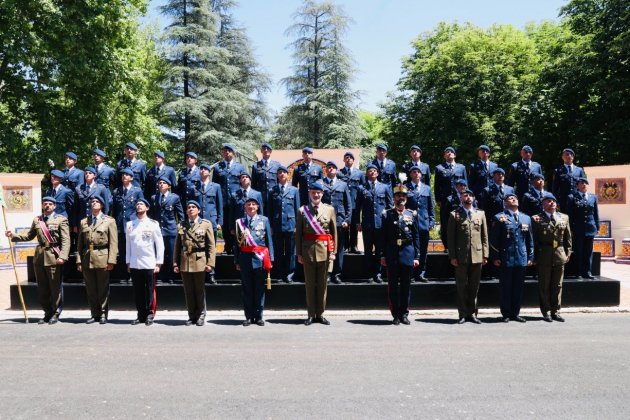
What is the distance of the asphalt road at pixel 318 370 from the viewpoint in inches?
205

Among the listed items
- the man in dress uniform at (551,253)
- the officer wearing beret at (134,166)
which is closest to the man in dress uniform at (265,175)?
the officer wearing beret at (134,166)

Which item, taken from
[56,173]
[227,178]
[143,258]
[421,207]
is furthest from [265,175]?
[56,173]

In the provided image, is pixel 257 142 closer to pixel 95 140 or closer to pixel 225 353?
pixel 95 140

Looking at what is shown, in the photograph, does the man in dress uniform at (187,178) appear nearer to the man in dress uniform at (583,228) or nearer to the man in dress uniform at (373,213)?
the man in dress uniform at (373,213)

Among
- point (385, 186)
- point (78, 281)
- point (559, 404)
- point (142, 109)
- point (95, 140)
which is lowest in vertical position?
point (559, 404)

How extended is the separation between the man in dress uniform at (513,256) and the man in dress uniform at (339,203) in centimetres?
257

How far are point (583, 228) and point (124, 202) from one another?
778 cm

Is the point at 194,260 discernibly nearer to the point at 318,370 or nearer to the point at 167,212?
Answer: the point at 167,212

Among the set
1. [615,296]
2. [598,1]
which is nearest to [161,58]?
[598,1]

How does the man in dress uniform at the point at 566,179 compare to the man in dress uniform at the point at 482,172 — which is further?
the man in dress uniform at the point at 566,179

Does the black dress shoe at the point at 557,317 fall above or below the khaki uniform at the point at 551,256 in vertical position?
below

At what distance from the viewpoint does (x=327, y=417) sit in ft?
16.3

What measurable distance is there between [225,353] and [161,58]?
99.7 feet

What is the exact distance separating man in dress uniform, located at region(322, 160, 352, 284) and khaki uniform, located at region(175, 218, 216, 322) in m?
2.32
